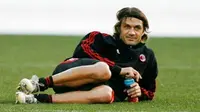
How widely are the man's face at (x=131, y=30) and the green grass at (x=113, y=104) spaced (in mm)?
487

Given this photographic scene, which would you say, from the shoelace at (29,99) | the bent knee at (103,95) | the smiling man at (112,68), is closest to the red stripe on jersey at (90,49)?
the smiling man at (112,68)

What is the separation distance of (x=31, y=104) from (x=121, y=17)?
3.56ft

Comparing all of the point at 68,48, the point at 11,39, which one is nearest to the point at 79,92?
the point at 68,48

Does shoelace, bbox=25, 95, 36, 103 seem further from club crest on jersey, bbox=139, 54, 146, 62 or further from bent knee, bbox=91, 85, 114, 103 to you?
club crest on jersey, bbox=139, 54, 146, 62

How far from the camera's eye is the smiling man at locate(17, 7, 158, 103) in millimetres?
6836

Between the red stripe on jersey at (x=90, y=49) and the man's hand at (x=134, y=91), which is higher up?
the red stripe on jersey at (x=90, y=49)

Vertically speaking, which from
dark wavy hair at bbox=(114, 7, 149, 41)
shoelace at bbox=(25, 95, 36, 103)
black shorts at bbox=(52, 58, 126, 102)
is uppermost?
dark wavy hair at bbox=(114, 7, 149, 41)

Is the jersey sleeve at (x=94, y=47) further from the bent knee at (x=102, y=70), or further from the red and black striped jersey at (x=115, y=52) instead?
the bent knee at (x=102, y=70)

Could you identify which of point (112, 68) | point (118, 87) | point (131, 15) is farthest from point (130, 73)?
point (131, 15)

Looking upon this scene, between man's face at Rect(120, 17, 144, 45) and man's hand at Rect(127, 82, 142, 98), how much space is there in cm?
34

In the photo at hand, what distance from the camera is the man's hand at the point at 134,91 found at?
7.02m

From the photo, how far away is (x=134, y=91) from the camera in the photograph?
7047mm

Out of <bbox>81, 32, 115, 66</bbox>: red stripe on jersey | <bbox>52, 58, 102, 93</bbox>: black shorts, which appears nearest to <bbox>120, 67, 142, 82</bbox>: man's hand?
<bbox>81, 32, 115, 66</bbox>: red stripe on jersey

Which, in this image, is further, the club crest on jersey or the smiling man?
the club crest on jersey
